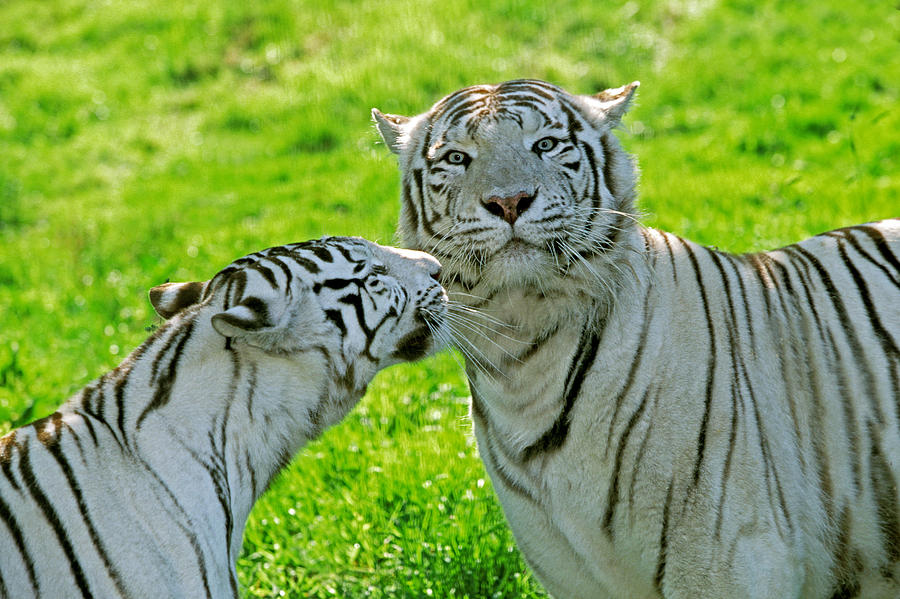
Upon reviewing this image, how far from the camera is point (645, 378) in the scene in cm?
321

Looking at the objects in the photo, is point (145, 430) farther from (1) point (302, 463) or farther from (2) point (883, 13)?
(2) point (883, 13)

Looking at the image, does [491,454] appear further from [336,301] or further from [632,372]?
[336,301]

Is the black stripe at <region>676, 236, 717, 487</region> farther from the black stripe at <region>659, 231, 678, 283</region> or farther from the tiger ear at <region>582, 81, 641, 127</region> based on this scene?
the tiger ear at <region>582, 81, 641, 127</region>

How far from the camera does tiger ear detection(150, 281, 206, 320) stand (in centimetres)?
333

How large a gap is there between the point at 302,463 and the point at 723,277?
2.31 meters

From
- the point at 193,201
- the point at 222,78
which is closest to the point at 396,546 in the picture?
the point at 193,201

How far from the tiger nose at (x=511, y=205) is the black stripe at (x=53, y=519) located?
1.49 m

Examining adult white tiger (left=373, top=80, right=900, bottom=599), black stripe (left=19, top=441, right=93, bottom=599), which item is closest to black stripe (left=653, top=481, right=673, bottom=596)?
adult white tiger (left=373, top=80, right=900, bottom=599)

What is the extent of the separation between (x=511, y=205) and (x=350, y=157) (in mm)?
6301

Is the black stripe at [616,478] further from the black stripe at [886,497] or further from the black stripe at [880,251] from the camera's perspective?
the black stripe at [880,251]

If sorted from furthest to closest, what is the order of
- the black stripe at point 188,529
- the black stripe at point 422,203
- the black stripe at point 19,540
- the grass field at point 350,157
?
the grass field at point 350,157 → the black stripe at point 422,203 → the black stripe at point 188,529 → the black stripe at point 19,540

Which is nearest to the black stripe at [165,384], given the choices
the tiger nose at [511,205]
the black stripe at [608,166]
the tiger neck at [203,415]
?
the tiger neck at [203,415]

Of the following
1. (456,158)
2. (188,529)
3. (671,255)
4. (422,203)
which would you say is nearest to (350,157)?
(422,203)

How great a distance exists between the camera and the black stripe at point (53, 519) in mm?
2750
